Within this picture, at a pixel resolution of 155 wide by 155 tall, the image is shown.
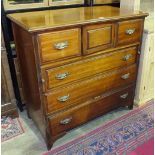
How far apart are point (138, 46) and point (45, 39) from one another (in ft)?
3.11

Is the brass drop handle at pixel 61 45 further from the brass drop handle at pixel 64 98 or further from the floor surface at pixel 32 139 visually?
the floor surface at pixel 32 139

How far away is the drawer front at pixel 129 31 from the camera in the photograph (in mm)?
1644

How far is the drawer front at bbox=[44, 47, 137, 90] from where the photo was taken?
4.87 ft

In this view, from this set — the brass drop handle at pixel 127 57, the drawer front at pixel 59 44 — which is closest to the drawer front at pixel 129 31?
the brass drop handle at pixel 127 57

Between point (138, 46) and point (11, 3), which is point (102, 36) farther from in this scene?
point (11, 3)

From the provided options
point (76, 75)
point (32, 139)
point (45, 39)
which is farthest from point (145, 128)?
point (45, 39)

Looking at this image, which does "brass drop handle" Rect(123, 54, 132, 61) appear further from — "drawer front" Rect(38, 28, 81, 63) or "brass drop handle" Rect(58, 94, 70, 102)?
"brass drop handle" Rect(58, 94, 70, 102)

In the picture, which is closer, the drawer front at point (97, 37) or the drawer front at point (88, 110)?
the drawer front at point (97, 37)

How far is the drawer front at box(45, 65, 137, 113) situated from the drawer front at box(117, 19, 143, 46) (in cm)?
28

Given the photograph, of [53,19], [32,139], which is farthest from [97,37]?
[32,139]

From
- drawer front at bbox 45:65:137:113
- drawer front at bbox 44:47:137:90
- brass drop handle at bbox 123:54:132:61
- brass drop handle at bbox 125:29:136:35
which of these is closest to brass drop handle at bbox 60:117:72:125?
drawer front at bbox 45:65:137:113

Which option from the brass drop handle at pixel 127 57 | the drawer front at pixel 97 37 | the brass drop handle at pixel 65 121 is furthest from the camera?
the brass drop handle at pixel 127 57

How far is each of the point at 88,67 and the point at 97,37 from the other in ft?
0.83

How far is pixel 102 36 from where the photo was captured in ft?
5.13
